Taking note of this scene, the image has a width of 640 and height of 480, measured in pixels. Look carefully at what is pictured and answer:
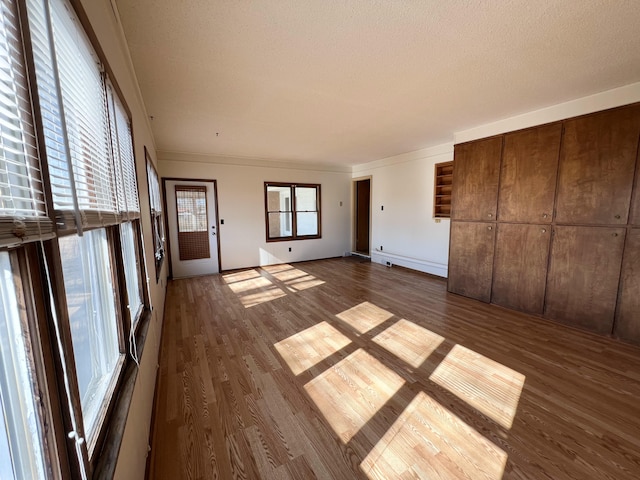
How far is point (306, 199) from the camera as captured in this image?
675 cm

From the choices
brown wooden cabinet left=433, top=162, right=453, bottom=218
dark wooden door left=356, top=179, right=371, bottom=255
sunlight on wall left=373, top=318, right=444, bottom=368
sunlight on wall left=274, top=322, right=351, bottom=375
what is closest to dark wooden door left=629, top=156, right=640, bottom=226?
sunlight on wall left=373, top=318, right=444, bottom=368

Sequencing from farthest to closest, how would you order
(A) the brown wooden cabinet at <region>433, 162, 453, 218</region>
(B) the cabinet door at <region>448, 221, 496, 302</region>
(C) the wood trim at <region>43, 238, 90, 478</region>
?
(A) the brown wooden cabinet at <region>433, 162, 453, 218</region>
(B) the cabinet door at <region>448, 221, 496, 302</region>
(C) the wood trim at <region>43, 238, 90, 478</region>

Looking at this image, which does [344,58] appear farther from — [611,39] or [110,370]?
[110,370]

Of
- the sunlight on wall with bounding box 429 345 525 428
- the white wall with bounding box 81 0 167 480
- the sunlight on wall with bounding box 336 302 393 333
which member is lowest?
the sunlight on wall with bounding box 429 345 525 428

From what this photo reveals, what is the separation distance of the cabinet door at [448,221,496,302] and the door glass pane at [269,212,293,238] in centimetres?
366

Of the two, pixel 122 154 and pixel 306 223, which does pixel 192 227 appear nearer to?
pixel 306 223

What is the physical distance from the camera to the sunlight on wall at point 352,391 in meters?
1.77

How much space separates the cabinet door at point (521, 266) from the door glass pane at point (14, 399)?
14.0ft

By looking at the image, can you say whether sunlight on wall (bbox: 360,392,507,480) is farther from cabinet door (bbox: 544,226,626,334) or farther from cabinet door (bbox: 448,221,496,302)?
cabinet door (bbox: 448,221,496,302)

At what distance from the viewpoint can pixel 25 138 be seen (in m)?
0.56

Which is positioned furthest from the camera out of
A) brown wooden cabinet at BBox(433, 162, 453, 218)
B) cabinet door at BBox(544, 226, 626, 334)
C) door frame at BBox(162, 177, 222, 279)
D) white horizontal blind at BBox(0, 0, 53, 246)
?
door frame at BBox(162, 177, 222, 279)

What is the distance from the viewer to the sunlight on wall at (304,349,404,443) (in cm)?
177

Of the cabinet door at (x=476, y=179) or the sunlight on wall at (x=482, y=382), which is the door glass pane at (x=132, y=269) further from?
the cabinet door at (x=476, y=179)

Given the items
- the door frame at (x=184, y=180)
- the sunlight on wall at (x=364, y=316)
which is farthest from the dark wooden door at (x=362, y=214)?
the sunlight on wall at (x=364, y=316)
